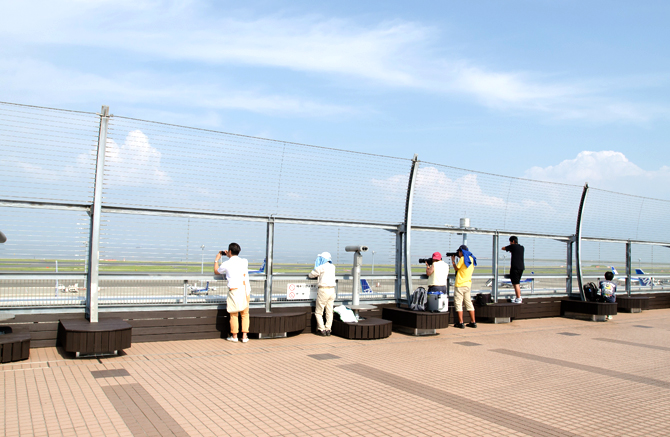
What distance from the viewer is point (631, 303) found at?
16344 mm

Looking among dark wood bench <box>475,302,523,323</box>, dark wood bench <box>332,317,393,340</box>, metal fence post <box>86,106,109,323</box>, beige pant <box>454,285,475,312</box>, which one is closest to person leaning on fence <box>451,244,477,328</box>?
beige pant <box>454,285,475,312</box>

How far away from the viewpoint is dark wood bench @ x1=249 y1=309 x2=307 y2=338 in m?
9.67

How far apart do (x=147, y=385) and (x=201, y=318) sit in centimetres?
341

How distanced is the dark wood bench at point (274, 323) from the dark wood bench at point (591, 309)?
335 inches

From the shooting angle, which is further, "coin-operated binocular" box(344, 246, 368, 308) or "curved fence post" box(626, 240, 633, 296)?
"curved fence post" box(626, 240, 633, 296)

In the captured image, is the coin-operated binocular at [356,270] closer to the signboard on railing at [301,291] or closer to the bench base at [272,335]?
the signboard on railing at [301,291]

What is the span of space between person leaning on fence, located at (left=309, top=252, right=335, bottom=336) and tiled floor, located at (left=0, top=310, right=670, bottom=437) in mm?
671

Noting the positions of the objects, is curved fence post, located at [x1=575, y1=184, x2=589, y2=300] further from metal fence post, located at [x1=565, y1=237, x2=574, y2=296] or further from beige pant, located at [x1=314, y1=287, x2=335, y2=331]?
beige pant, located at [x1=314, y1=287, x2=335, y2=331]

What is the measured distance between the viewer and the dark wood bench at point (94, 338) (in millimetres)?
7418

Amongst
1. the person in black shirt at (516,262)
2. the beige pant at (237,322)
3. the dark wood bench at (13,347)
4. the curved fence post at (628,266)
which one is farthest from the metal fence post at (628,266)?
the dark wood bench at (13,347)

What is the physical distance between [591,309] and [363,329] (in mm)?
7675

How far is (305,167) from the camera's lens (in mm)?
10211

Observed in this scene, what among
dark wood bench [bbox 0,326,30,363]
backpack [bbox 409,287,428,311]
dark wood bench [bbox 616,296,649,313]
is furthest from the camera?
dark wood bench [bbox 616,296,649,313]

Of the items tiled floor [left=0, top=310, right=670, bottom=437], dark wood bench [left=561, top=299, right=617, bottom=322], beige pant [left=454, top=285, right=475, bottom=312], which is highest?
beige pant [left=454, top=285, right=475, bottom=312]
